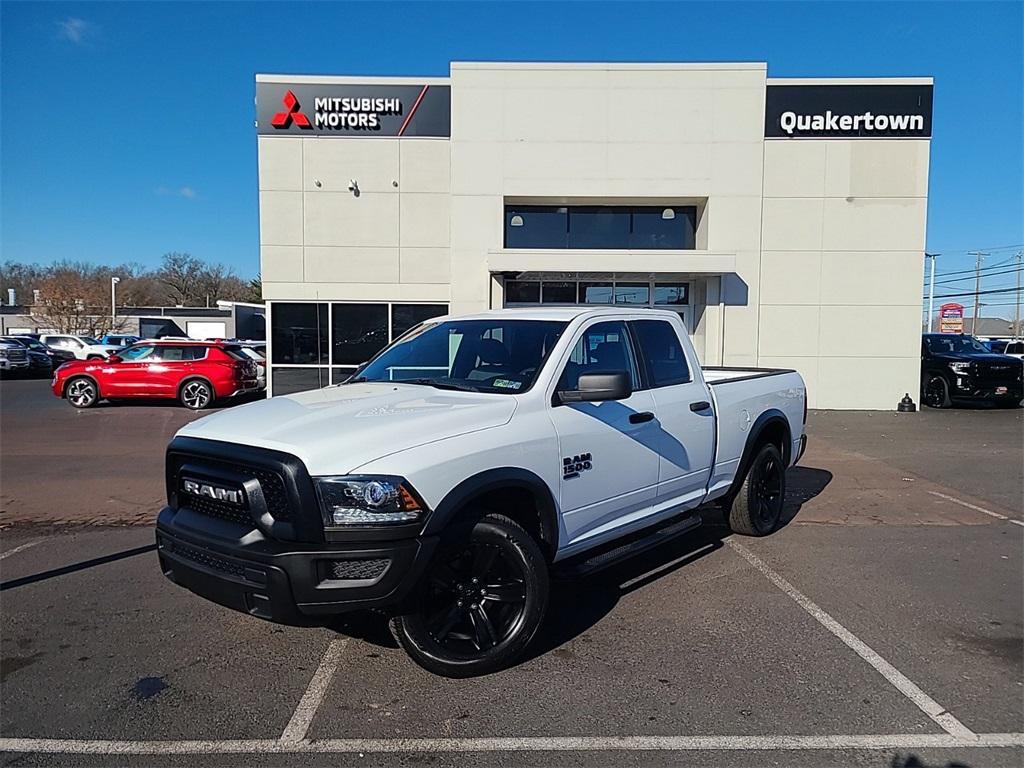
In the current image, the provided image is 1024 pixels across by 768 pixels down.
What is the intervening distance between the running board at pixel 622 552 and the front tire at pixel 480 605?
1.25 feet

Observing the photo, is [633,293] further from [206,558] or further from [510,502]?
[206,558]

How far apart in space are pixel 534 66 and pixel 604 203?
3584 millimetres

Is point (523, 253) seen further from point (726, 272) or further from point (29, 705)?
point (29, 705)

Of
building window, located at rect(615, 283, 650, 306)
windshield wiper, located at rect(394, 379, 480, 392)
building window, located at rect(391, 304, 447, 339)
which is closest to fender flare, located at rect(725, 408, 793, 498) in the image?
windshield wiper, located at rect(394, 379, 480, 392)

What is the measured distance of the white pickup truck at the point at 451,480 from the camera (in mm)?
3199

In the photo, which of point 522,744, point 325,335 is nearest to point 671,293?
point 325,335

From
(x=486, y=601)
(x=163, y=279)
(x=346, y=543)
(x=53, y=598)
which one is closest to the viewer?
(x=346, y=543)

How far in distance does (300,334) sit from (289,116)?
5253 mm

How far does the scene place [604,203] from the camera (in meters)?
17.2

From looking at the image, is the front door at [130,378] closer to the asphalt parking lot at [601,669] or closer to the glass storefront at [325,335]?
the glass storefront at [325,335]

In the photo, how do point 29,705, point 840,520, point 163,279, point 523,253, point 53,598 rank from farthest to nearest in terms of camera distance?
1. point 163,279
2. point 523,253
3. point 840,520
4. point 53,598
5. point 29,705

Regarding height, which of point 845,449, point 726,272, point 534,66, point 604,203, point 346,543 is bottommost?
point 845,449

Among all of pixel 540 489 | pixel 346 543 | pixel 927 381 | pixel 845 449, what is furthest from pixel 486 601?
pixel 927 381

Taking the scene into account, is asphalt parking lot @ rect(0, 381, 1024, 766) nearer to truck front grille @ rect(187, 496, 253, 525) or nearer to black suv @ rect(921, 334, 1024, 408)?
truck front grille @ rect(187, 496, 253, 525)
